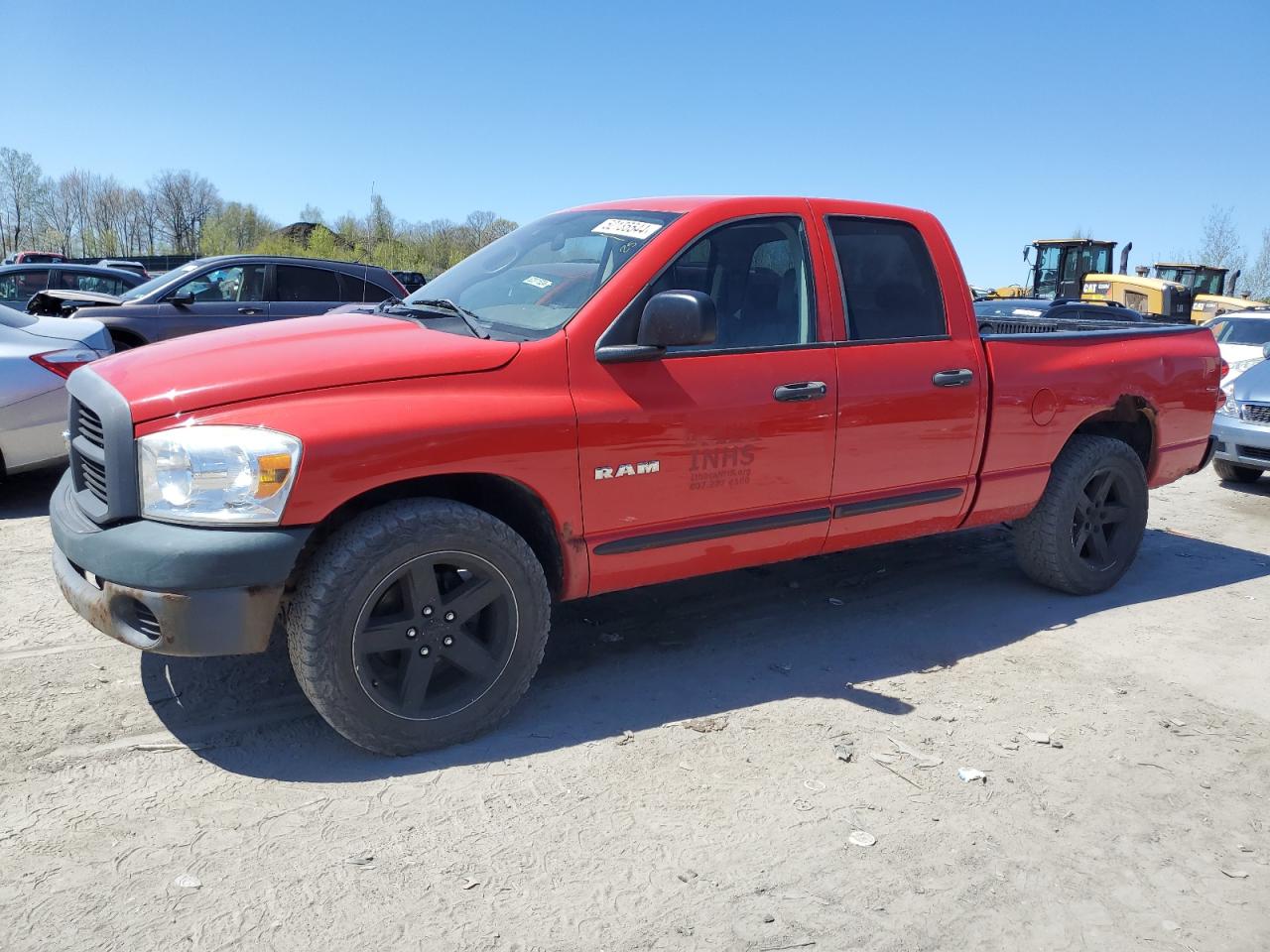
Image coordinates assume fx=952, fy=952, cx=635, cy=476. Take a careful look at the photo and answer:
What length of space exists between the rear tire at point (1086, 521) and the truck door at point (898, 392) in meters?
0.73

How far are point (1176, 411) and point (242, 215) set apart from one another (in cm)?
7775

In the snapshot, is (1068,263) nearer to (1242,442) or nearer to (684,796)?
(1242,442)

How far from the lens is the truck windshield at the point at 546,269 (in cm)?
370

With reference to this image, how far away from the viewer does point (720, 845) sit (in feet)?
9.37

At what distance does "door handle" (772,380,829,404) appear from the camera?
3.84 meters

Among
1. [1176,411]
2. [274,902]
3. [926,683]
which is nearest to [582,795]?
[274,902]

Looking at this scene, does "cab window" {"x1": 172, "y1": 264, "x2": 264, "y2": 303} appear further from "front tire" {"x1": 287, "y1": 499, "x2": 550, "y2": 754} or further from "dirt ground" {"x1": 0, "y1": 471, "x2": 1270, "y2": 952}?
"front tire" {"x1": 287, "y1": 499, "x2": 550, "y2": 754}

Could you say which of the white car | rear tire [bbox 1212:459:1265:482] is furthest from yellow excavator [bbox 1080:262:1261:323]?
rear tire [bbox 1212:459:1265:482]

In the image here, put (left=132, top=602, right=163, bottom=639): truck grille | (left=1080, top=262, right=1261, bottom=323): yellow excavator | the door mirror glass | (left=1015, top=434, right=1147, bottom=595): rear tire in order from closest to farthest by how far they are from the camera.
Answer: (left=132, top=602, right=163, bottom=639): truck grille < the door mirror glass < (left=1015, top=434, right=1147, bottom=595): rear tire < (left=1080, top=262, right=1261, bottom=323): yellow excavator

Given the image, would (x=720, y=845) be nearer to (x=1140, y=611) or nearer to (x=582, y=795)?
(x=582, y=795)

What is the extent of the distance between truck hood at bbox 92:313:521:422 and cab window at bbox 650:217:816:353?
3.09ft

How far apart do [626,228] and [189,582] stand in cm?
218

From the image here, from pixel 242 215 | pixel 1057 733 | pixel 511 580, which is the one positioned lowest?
pixel 1057 733

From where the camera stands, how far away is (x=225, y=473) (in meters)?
2.88
